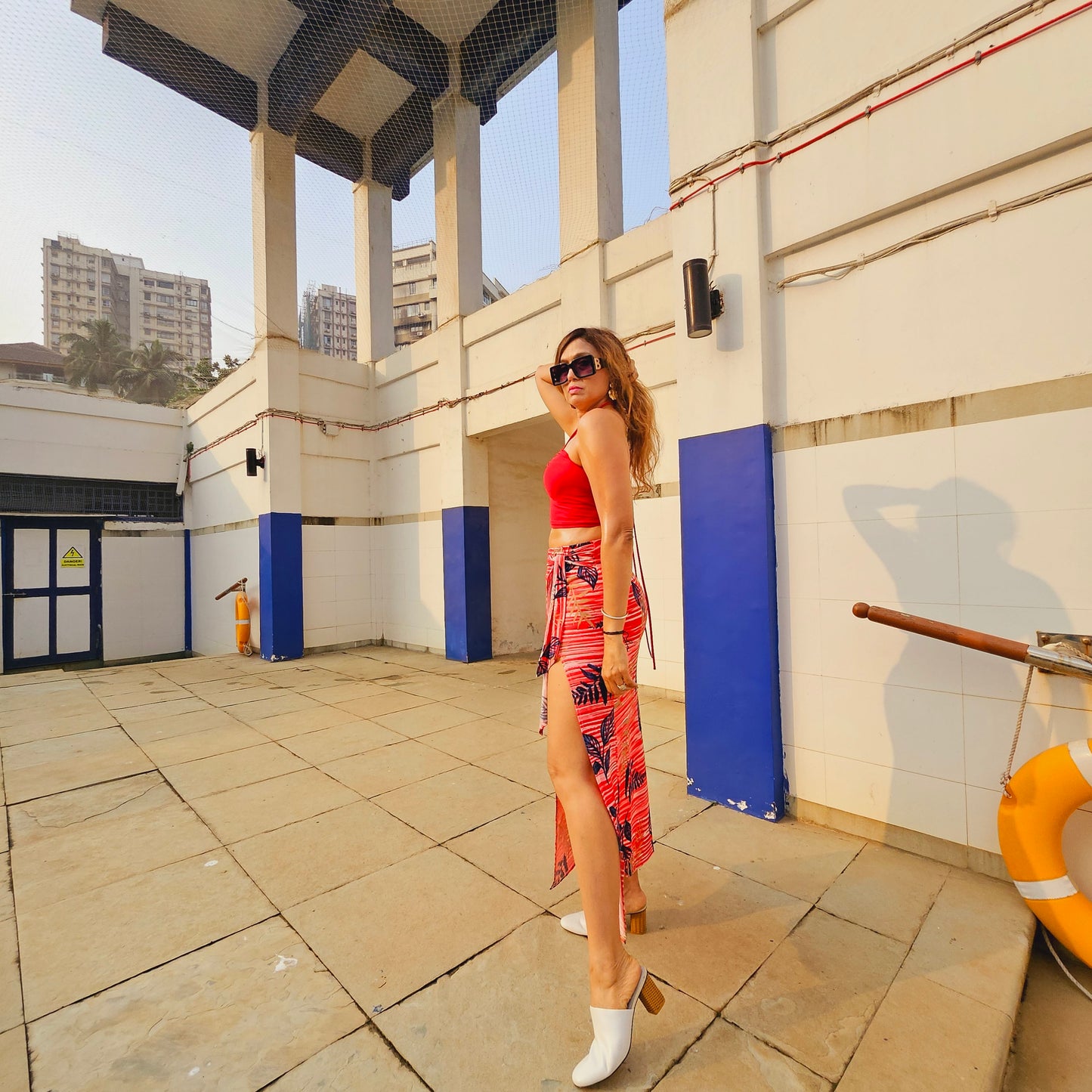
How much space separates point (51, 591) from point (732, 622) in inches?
441

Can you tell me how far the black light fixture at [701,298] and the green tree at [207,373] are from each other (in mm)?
29507

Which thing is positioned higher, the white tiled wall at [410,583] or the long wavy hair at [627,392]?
the long wavy hair at [627,392]

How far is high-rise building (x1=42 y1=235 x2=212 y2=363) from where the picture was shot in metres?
54.6

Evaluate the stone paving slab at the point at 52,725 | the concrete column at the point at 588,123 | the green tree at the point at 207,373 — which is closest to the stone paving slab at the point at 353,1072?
the stone paving slab at the point at 52,725

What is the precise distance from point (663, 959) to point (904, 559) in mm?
1738

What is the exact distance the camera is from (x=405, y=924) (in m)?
1.84

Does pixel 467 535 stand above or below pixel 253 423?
below

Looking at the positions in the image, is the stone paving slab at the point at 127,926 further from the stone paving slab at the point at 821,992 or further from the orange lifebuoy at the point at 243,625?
the orange lifebuoy at the point at 243,625

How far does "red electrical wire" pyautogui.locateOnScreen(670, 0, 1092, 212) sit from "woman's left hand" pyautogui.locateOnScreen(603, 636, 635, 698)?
96.5 inches

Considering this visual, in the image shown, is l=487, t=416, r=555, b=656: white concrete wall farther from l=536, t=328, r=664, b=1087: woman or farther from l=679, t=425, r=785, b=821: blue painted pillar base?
l=536, t=328, r=664, b=1087: woman

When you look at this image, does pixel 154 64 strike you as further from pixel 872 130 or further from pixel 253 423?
pixel 872 130

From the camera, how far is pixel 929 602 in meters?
2.18

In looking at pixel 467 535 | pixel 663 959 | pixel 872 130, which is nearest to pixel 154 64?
pixel 467 535

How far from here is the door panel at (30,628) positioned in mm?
8817
